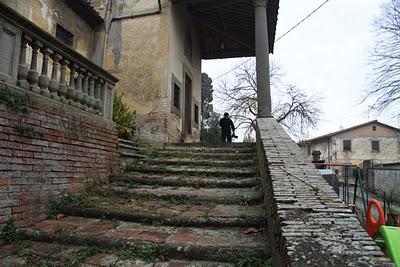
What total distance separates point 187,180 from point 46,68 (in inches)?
99.8

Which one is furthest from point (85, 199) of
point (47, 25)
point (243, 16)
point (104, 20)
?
point (243, 16)

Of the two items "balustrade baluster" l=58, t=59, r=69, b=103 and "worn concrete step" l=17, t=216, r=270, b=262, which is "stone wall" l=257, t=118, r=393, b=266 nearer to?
"worn concrete step" l=17, t=216, r=270, b=262

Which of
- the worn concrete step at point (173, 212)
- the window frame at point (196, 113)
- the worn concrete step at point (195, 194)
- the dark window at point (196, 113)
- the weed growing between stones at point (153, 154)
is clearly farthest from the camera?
the dark window at point (196, 113)

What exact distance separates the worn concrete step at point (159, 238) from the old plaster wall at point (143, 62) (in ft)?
15.7

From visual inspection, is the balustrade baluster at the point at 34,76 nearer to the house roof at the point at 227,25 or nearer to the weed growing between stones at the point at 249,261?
the weed growing between stones at the point at 249,261

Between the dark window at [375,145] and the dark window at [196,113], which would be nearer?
the dark window at [196,113]

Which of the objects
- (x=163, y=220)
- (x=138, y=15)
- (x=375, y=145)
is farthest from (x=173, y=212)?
(x=375, y=145)

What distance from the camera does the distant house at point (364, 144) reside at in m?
28.8

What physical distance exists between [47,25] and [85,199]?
17.6ft

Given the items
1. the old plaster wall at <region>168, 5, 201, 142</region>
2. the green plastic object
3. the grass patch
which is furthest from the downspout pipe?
the green plastic object

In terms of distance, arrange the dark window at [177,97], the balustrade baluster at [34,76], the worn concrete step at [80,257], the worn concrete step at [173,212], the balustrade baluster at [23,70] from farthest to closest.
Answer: the dark window at [177,97]
the balustrade baluster at [34,76]
the balustrade baluster at [23,70]
the worn concrete step at [173,212]
the worn concrete step at [80,257]

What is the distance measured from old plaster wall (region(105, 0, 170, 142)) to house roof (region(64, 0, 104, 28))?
50cm

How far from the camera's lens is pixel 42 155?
3.23 meters

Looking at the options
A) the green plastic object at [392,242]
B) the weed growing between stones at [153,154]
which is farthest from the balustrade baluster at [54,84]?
the green plastic object at [392,242]
